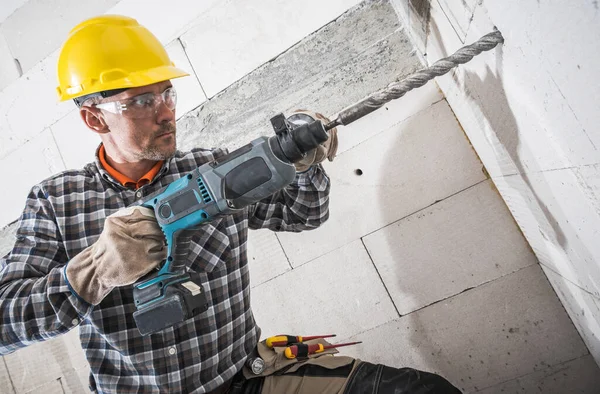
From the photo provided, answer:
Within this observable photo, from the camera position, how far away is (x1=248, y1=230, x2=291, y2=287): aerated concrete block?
1.89 meters

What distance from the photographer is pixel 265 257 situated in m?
1.91

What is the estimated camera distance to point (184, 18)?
1935 mm

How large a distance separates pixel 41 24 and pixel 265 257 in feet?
6.62

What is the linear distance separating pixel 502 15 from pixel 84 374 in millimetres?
2703

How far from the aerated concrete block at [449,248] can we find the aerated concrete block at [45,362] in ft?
6.26

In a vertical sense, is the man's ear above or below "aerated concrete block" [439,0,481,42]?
above

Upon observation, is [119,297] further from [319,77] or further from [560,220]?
[560,220]

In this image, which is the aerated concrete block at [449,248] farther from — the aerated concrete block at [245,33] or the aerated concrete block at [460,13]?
the aerated concrete block at [245,33]

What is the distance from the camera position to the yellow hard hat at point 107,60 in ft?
3.98

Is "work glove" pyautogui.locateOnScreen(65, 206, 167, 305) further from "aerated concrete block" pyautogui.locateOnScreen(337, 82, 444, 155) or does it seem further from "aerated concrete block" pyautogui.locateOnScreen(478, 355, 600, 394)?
"aerated concrete block" pyautogui.locateOnScreen(478, 355, 600, 394)

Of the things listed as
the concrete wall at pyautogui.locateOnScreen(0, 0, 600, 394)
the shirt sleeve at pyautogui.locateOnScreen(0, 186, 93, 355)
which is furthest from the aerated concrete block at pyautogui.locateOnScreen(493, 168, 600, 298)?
the shirt sleeve at pyautogui.locateOnScreen(0, 186, 93, 355)

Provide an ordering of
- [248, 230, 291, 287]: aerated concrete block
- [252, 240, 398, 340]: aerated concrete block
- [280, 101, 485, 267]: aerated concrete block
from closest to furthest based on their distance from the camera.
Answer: [280, 101, 485, 267]: aerated concrete block → [252, 240, 398, 340]: aerated concrete block → [248, 230, 291, 287]: aerated concrete block

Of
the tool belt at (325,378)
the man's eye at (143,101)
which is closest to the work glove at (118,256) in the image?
the man's eye at (143,101)

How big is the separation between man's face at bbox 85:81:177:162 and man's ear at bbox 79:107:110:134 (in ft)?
0.05
